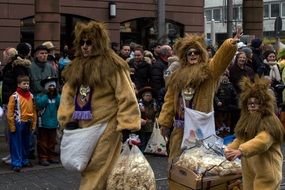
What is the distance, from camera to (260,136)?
5.97m

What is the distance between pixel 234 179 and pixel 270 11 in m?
60.4

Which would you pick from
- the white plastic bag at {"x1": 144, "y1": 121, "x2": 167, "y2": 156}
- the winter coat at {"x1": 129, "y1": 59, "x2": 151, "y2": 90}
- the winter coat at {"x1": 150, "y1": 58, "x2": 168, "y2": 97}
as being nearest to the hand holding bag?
the white plastic bag at {"x1": 144, "y1": 121, "x2": 167, "y2": 156}

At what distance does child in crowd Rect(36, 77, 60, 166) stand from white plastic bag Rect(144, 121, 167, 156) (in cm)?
168

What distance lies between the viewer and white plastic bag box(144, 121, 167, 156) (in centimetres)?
1065

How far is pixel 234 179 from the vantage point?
21.4 feet

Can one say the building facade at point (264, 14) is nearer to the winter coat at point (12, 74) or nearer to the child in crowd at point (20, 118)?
the winter coat at point (12, 74)

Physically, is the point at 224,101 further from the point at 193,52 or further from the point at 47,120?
the point at 193,52

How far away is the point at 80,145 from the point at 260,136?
1634mm

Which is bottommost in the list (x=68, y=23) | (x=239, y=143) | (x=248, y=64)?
(x=239, y=143)

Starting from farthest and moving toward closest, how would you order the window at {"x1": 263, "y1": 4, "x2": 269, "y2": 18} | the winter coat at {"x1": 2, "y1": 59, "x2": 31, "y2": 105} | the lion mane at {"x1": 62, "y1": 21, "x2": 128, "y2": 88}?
the window at {"x1": 263, "y1": 4, "x2": 269, "y2": 18} < the winter coat at {"x1": 2, "y1": 59, "x2": 31, "y2": 105} < the lion mane at {"x1": 62, "y1": 21, "x2": 128, "y2": 88}

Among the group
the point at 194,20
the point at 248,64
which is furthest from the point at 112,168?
the point at 194,20

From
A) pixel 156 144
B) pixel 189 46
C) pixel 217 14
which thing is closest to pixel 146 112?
pixel 156 144

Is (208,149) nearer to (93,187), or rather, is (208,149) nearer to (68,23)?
(93,187)

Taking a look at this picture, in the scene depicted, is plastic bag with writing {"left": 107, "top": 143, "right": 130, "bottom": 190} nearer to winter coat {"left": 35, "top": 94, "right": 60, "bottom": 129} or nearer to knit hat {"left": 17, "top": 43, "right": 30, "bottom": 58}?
winter coat {"left": 35, "top": 94, "right": 60, "bottom": 129}
